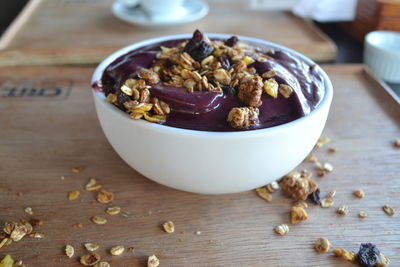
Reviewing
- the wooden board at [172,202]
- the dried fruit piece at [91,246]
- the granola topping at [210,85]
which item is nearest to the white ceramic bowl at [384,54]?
the wooden board at [172,202]

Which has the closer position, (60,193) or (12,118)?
(60,193)

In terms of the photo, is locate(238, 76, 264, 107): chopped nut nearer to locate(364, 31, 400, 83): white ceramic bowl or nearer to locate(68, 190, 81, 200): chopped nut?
locate(68, 190, 81, 200): chopped nut

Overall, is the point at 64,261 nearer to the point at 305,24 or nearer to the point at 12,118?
the point at 12,118

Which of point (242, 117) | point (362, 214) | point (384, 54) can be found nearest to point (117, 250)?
point (242, 117)

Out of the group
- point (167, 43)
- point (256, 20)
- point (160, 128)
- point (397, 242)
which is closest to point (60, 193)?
point (160, 128)

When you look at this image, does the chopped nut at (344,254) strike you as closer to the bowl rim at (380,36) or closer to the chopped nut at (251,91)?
the chopped nut at (251,91)

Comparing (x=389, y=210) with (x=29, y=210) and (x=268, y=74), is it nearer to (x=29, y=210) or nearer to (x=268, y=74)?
(x=268, y=74)
